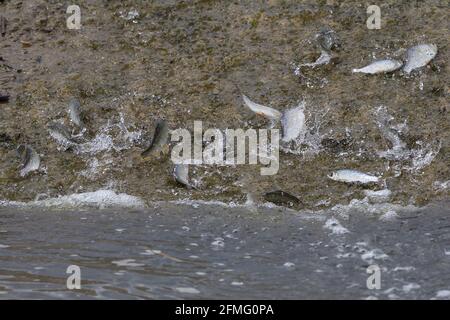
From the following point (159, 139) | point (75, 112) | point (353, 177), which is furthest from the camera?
point (75, 112)

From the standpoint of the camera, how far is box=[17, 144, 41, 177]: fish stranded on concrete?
6191 millimetres

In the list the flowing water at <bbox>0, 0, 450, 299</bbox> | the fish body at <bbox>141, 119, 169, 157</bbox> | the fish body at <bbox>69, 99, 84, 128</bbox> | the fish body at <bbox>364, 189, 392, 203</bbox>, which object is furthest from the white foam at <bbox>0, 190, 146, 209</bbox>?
the fish body at <bbox>364, 189, 392, 203</bbox>

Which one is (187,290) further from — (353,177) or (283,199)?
(353,177)

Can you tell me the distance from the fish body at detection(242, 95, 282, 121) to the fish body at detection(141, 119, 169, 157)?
67cm

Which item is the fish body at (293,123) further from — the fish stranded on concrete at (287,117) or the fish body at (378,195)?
the fish body at (378,195)

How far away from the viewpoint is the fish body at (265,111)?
634 cm

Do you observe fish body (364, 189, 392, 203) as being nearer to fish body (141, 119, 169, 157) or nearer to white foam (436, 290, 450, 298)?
white foam (436, 290, 450, 298)

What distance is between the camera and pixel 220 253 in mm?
5012

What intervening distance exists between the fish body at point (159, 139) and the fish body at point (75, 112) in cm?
61

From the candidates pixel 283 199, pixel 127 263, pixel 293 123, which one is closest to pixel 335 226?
pixel 283 199

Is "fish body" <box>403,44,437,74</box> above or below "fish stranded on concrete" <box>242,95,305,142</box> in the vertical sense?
above

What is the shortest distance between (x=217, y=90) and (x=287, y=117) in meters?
0.66

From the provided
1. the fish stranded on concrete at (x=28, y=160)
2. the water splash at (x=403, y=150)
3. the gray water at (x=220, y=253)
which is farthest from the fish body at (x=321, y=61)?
the fish stranded on concrete at (x=28, y=160)

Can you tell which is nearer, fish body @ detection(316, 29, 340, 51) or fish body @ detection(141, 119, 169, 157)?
fish body @ detection(141, 119, 169, 157)
